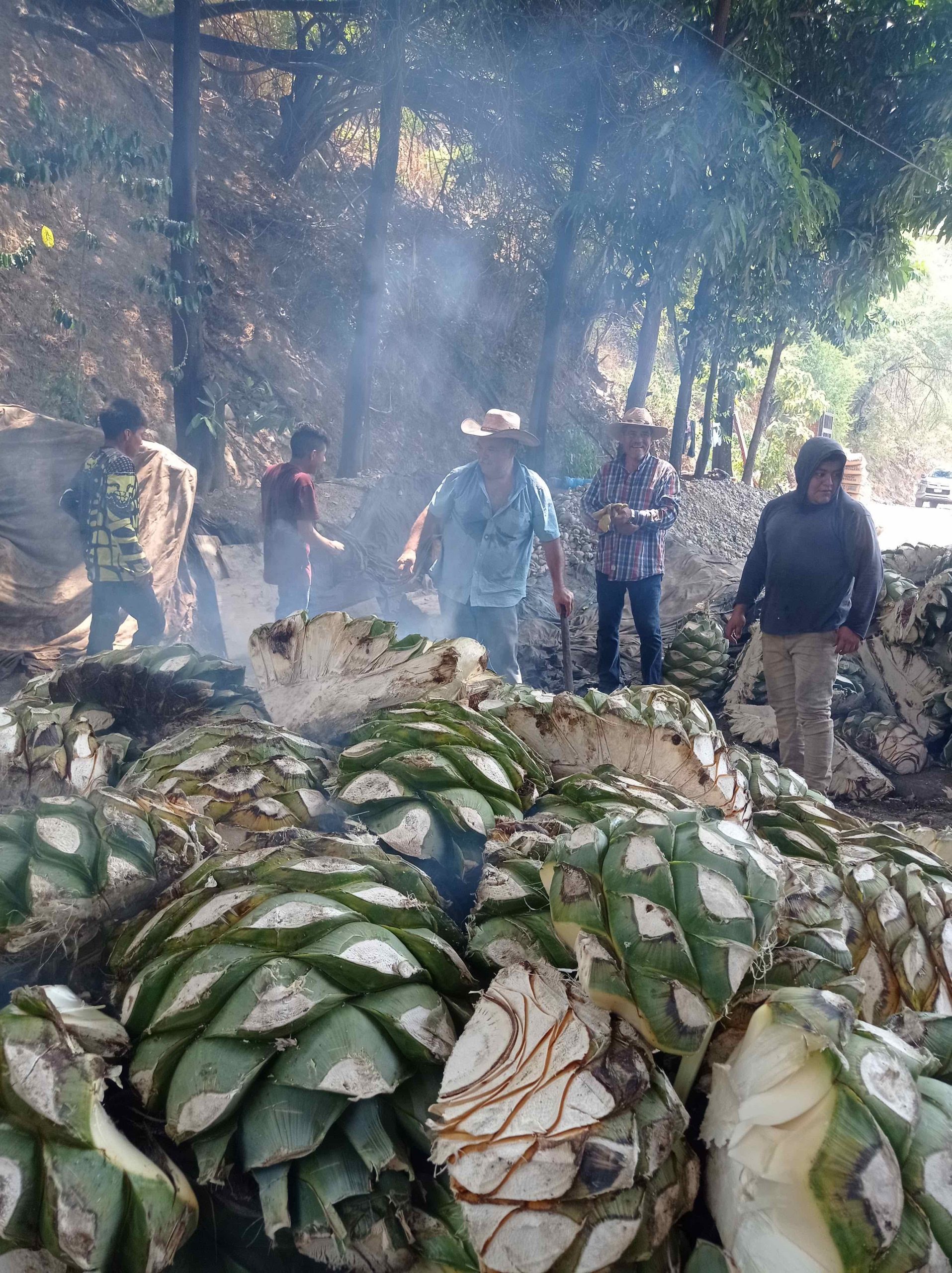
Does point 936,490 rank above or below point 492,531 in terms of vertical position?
above

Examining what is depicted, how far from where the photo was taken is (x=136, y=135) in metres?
8.11

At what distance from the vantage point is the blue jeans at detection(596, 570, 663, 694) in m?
6.24

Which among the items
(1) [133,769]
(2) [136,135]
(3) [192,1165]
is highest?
(2) [136,135]

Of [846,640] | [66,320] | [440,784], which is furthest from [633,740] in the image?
[66,320]

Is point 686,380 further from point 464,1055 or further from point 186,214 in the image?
point 464,1055

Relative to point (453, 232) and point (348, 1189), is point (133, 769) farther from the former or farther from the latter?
point (453, 232)

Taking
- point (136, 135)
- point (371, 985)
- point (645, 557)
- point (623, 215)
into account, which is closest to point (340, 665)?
point (371, 985)

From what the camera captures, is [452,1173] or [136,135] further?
[136,135]

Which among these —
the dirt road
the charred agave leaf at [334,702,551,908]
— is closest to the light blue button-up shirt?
the charred agave leaf at [334,702,551,908]

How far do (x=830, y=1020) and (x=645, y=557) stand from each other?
5.48 metres

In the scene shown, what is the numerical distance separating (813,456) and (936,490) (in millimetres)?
30593

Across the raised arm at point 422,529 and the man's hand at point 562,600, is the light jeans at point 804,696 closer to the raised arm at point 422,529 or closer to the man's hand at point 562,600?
the man's hand at point 562,600

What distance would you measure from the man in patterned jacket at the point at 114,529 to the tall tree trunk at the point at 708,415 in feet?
42.8

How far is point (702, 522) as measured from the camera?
14.0m
